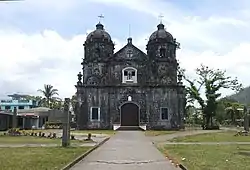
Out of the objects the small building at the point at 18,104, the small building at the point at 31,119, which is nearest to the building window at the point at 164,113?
the small building at the point at 31,119

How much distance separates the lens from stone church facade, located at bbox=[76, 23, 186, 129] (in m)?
49.2

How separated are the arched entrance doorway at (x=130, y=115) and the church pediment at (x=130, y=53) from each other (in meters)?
5.85

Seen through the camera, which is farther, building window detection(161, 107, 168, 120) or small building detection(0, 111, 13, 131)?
building window detection(161, 107, 168, 120)

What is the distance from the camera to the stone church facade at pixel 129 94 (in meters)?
49.2

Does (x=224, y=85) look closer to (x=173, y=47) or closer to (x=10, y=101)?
(x=173, y=47)

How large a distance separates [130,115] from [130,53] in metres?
7.80

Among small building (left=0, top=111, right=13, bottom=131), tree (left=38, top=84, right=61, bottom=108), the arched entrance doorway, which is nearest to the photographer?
small building (left=0, top=111, right=13, bottom=131)

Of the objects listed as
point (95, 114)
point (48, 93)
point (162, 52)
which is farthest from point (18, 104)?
point (162, 52)

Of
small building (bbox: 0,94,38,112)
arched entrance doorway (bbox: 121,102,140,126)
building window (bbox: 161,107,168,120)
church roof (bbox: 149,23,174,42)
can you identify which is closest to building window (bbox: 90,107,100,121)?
arched entrance doorway (bbox: 121,102,140,126)

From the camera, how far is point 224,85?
182ft

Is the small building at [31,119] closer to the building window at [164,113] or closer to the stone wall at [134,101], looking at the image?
the stone wall at [134,101]

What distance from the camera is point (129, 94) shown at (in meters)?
49.4

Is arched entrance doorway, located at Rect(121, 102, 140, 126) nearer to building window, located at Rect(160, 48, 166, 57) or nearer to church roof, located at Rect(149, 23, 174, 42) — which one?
building window, located at Rect(160, 48, 166, 57)

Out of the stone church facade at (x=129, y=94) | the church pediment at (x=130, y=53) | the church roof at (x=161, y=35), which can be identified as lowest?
the stone church facade at (x=129, y=94)
